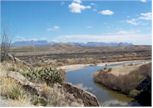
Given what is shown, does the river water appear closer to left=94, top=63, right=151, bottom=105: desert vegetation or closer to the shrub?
left=94, top=63, right=151, bottom=105: desert vegetation

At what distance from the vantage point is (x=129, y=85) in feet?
23.1

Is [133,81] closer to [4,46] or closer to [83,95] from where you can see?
[83,95]

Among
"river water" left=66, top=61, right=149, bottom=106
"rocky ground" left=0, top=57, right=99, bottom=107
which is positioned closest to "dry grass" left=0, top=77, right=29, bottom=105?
"rocky ground" left=0, top=57, right=99, bottom=107

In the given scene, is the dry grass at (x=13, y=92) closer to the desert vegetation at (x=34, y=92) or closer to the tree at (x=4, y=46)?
the desert vegetation at (x=34, y=92)

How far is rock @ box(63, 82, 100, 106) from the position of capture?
6.21m

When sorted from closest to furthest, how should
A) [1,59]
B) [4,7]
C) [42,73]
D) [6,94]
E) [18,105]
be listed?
[18,105]
[6,94]
[4,7]
[42,73]
[1,59]

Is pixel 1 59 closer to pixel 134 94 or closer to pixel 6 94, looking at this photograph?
pixel 6 94

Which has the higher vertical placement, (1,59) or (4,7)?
(4,7)

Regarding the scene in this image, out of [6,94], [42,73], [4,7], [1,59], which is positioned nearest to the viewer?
[6,94]

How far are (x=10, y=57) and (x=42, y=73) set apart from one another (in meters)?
1.45

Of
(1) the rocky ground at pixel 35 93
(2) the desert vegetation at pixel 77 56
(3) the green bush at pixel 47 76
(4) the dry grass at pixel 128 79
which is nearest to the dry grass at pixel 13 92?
(1) the rocky ground at pixel 35 93

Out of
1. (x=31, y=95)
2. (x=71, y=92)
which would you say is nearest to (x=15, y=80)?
(x=31, y=95)

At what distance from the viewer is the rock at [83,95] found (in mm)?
6215

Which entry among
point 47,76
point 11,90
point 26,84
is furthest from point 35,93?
point 47,76
